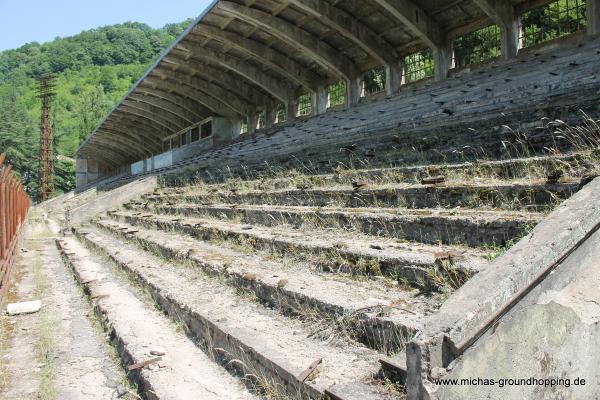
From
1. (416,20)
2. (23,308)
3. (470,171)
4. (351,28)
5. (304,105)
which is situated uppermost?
(351,28)

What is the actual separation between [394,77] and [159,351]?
1434cm

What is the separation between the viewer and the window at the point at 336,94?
1861 cm

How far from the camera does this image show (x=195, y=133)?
29391 mm

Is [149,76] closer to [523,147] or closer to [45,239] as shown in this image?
[45,239]

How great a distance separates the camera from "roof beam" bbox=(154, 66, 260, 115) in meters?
22.1

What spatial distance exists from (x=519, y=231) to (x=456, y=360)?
1495 millimetres

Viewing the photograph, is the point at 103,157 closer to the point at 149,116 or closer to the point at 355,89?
the point at 149,116

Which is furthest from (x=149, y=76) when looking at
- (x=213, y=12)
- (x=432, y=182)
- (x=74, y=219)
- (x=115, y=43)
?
(x=115, y=43)

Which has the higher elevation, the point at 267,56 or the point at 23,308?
the point at 267,56

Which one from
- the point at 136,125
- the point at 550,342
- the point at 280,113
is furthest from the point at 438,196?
the point at 136,125

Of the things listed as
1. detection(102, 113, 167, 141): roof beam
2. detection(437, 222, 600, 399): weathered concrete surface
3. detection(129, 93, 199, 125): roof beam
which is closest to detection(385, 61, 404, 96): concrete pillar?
detection(437, 222, 600, 399): weathered concrete surface

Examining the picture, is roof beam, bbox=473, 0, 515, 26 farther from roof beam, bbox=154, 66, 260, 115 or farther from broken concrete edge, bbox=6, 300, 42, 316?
roof beam, bbox=154, 66, 260, 115

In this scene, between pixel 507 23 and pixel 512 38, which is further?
pixel 512 38

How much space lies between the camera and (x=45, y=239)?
13945 mm
